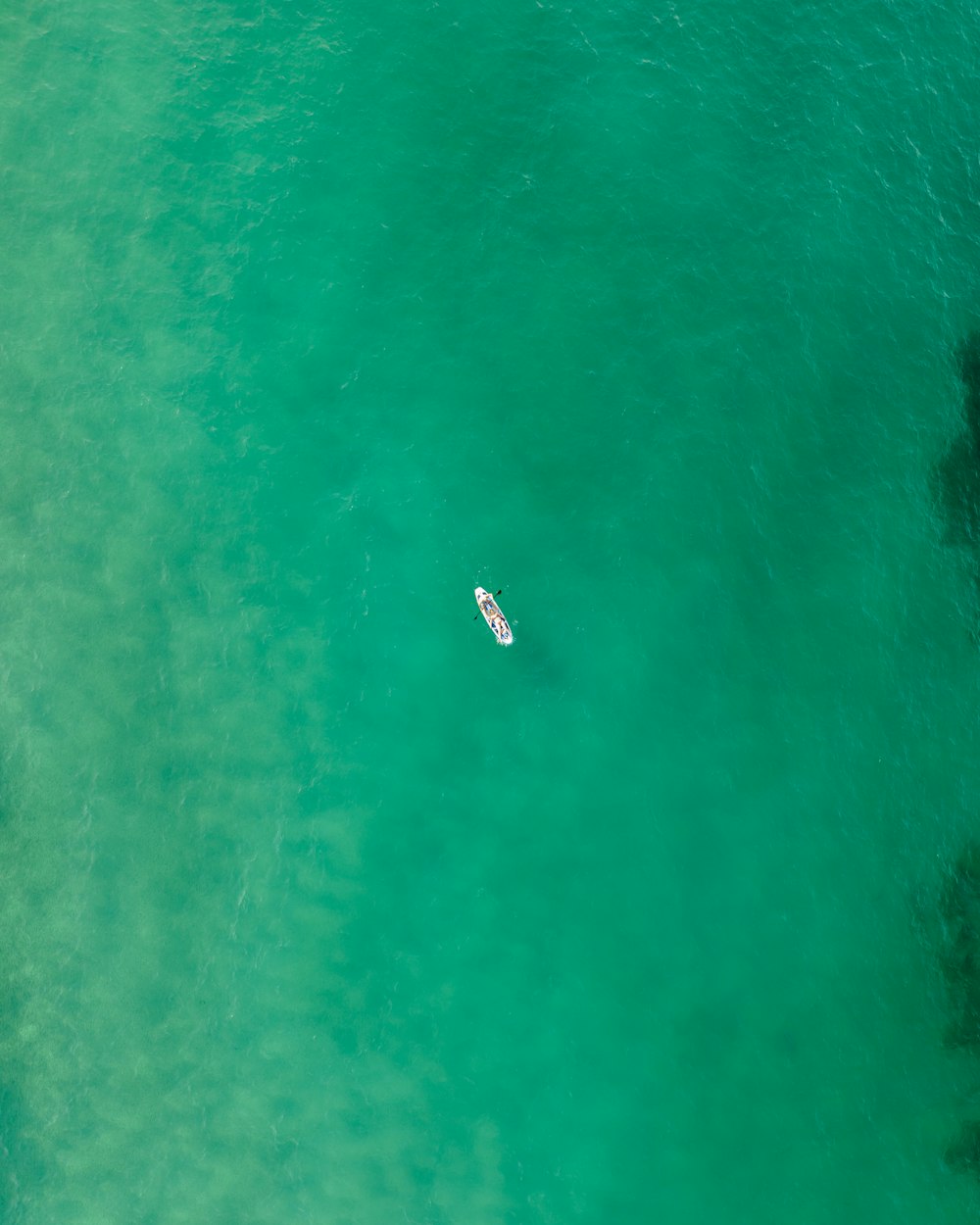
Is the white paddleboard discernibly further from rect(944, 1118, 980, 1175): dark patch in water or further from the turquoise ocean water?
rect(944, 1118, 980, 1175): dark patch in water

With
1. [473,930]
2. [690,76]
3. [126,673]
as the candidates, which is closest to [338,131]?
[690,76]

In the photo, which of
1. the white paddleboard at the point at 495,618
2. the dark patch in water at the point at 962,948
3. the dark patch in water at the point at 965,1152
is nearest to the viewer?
the dark patch in water at the point at 965,1152

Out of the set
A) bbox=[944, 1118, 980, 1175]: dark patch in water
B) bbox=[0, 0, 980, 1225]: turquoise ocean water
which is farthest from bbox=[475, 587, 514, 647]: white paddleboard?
bbox=[944, 1118, 980, 1175]: dark patch in water

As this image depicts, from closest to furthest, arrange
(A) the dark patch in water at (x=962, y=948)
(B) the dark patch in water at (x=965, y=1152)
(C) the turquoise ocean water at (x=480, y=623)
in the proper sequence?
1. (B) the dark patch in water at (x=965, y=1152)
2. (C) the turquoise ocean water at (x=480, y=623)
3. (A) the dark patch in water at (x=962, y=948)

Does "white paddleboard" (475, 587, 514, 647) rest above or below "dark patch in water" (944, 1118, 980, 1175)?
above

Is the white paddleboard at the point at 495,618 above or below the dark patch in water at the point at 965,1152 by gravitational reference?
above

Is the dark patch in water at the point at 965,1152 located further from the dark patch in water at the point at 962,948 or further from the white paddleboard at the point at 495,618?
the white paddleboard at the point at 495,618

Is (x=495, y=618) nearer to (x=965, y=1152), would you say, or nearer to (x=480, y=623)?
(x=480, y=623)

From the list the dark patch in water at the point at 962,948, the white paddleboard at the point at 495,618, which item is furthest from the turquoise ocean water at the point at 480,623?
the white paddleboard at the point at 495,618
